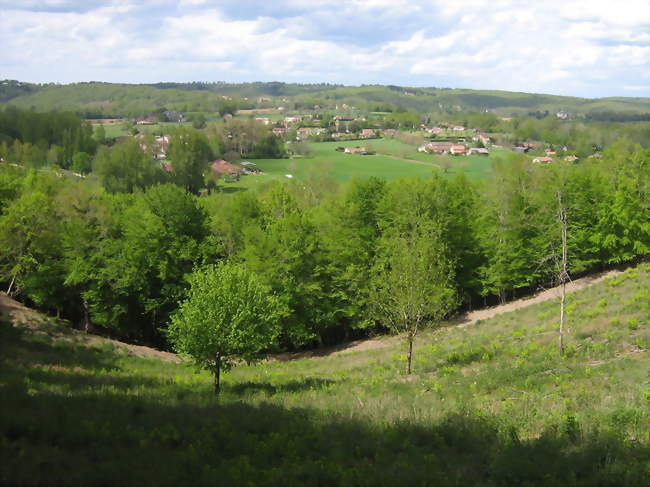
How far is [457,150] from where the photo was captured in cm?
13238

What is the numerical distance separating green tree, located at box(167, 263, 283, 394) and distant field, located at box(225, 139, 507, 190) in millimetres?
71411

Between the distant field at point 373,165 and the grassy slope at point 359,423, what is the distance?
71.3 m

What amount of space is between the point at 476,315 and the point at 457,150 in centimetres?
9927

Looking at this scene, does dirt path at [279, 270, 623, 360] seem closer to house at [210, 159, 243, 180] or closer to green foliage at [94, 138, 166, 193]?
green foliage at [94, 138, 166, 193]

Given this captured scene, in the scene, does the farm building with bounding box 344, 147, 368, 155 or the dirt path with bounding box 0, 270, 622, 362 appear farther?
the farm building with bounding box 344, 147, 368, 155

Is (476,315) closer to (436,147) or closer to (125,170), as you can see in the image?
(125,170)

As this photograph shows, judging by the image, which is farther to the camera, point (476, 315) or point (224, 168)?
point (224, 168)

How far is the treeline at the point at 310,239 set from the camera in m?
37.5

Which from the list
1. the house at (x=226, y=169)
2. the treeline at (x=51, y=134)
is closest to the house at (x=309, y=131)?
the house at (x=226, y=169)

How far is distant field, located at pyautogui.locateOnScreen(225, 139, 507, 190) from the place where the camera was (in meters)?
99.5

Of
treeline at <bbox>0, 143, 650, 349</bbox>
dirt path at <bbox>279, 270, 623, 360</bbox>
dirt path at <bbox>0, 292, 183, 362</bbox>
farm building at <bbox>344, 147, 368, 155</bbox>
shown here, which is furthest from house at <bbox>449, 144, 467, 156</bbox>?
dirt path at <bbox>0, 292, 183, 362</bbox>

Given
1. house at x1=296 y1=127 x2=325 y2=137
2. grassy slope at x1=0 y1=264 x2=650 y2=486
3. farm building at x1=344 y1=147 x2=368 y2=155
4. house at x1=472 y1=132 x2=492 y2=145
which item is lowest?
grassy slope at x1=0 y1=264 x2=650 y2=486

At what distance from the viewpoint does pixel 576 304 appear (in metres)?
31.3

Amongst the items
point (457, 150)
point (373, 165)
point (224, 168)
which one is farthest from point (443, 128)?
point (224, 168)
